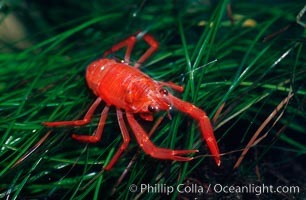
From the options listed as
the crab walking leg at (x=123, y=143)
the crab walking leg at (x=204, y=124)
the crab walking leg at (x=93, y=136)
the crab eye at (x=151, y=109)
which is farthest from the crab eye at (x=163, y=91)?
the crab walking leg at (x=93, y=136)

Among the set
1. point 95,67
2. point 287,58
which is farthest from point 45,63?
point 287,58

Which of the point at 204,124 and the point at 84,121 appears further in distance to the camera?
the point at 84,121

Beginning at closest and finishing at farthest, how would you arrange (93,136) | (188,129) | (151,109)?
(188,129), (93,136), (151,109)

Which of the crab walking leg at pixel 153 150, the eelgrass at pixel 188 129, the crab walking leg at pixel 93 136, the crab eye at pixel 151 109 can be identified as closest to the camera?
the crab walking leg at pixel 153 150

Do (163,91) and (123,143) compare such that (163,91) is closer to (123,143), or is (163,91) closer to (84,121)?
(123,143)

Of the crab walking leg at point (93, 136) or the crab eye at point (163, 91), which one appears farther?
the crab eye at point (163, 91)

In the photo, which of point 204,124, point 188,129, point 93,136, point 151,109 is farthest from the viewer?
point 151,109

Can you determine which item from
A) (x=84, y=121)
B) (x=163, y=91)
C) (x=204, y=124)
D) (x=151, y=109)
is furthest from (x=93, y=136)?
(x=204, y=124)

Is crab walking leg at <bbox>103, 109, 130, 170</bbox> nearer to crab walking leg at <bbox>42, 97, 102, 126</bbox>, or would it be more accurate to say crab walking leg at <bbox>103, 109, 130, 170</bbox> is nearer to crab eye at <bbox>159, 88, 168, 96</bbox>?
crab walking leg at <bbox>42, 97, 102, 126</bbox>

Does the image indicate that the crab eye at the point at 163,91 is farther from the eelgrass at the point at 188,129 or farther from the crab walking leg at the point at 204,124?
the crab walking leg at the point at 204,124

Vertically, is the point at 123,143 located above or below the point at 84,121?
below

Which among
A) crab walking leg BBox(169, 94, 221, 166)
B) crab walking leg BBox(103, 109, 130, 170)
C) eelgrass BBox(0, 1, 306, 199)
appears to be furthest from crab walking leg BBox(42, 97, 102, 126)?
crab walking leg BBox(169, 94, 221, 166)
